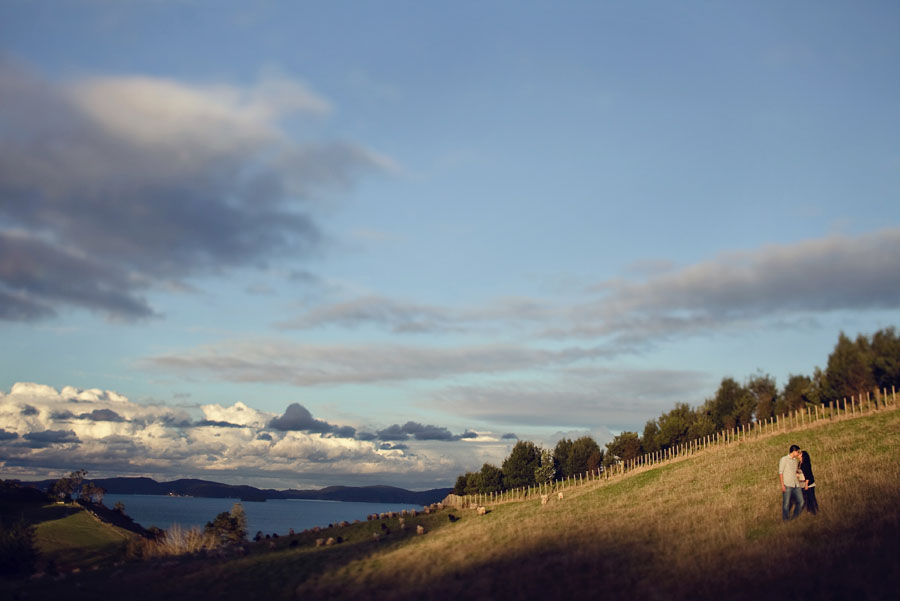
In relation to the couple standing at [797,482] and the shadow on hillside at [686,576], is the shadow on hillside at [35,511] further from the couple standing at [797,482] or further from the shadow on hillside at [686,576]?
the couple standing at [797,482]

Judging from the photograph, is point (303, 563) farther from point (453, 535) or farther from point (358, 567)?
point (453, 535)

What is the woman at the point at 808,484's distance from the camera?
23.0m

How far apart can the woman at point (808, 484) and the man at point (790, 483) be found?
0.23 m

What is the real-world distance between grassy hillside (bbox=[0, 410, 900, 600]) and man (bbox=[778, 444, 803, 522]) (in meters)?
0.50

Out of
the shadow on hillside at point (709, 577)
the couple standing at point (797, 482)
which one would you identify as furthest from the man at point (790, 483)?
the shadow on hillside at point (709, 577)

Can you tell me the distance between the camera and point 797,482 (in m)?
23.3

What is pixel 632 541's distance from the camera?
25125mm

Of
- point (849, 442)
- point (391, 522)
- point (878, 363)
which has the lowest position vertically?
point (391, 522)

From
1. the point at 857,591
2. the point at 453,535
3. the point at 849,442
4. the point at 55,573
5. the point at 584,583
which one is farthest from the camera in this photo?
the point at 849,442

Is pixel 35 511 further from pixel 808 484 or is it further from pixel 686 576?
pixel 808 484

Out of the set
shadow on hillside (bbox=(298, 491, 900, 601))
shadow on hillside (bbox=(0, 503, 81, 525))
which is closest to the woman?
shadow on hillside (bbox=(298, 491, 900, 601))

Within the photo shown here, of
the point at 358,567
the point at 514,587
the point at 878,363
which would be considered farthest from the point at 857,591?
the point at 878,363

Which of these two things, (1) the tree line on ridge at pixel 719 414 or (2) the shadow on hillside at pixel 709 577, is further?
(1) the tree line on ridge at pixel 719 414

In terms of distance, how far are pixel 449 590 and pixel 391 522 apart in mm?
22463
